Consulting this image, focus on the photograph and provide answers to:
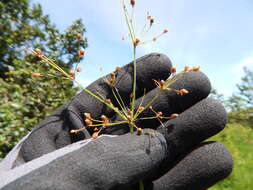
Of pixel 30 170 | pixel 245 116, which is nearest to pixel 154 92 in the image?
pixel 30 170

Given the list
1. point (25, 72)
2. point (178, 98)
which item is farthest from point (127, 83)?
point (25, 72)

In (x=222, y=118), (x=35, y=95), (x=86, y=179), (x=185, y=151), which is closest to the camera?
(x=86, y=179)

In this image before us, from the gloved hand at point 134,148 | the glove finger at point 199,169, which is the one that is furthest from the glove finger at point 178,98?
the glove finger at point 199,169

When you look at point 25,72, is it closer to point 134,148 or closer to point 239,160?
point 134,148

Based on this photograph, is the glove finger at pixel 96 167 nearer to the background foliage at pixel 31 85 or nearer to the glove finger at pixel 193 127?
the glove finger at pixel 193 127

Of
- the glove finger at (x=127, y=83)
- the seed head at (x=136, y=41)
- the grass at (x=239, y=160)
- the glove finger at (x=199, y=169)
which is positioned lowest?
the grass at (x=239, y=160)

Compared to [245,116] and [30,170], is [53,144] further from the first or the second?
[245,116]

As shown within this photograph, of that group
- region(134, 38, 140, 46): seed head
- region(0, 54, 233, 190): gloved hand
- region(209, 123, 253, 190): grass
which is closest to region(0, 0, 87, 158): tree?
region(0, 54, 233, 190): gloved hand
